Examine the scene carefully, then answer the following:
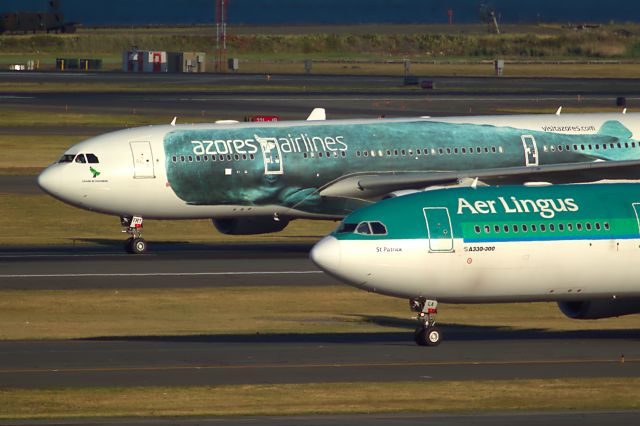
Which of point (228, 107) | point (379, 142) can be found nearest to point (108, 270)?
point (379, 142)

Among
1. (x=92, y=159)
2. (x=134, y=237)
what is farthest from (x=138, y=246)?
(x=92, y=159)

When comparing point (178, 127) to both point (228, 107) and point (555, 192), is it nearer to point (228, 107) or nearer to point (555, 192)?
point (555, 192)

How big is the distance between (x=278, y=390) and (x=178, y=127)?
28665 millimetres

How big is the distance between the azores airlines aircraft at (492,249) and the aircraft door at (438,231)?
0.02 metres

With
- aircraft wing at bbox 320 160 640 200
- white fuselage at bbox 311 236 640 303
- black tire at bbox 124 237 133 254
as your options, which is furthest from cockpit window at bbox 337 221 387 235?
black tire at bbox 124 237 133 254

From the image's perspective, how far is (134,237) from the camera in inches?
2426

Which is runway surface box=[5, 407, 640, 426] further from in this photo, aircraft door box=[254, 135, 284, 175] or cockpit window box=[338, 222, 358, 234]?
aircraft door box=[254, 135, 284, 175]

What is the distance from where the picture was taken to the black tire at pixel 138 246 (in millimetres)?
61281

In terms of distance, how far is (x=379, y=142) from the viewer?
204ft

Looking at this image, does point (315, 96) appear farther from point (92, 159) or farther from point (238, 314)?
point (238, 314)

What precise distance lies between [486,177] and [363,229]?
69.1ft

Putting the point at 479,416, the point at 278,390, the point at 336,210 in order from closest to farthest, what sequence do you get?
1. the point at 479,416
2. the point at 278,390
3. the point at 336,210

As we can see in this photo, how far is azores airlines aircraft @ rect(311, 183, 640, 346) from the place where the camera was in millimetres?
38594

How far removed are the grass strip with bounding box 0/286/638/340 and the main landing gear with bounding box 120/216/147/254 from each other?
32.8 feet
